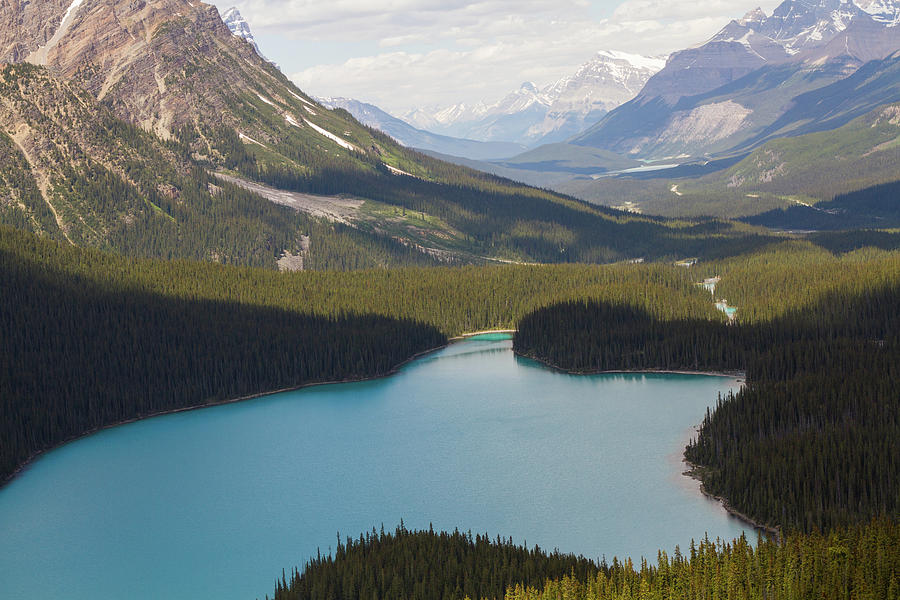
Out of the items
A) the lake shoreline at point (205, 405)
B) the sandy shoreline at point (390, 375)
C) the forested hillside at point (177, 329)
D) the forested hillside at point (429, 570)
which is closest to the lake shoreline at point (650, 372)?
the sandy shoreline at point (390, 375)

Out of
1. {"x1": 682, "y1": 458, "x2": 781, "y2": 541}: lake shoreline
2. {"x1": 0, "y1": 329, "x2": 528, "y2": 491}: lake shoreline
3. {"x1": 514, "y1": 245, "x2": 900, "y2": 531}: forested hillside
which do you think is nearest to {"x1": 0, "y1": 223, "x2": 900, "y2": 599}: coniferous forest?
{"x1": 514, "y1": 245, "x2": 900, "y2": 531}: forested hillside

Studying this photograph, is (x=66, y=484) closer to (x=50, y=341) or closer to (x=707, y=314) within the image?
(x=50, y=341)

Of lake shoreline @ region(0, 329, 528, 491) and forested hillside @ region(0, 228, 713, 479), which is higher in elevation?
forested hillside @ region(0, 228, 713, 479)

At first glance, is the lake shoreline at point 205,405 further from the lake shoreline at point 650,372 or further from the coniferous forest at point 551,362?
the lake shoreline at point 650,372

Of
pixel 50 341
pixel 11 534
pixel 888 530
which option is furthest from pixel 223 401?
pixel 888 530

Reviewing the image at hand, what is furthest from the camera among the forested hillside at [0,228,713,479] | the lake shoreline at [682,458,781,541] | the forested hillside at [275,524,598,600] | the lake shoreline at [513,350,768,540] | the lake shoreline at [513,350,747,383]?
the lake shoreline at [513,350,747,383]

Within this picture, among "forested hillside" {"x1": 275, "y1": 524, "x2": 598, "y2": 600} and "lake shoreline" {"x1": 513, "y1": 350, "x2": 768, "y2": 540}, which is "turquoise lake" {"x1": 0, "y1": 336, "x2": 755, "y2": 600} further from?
"forested hillside" {"x1": 275, "y1": 524, "x2": 598, "y2": 600}

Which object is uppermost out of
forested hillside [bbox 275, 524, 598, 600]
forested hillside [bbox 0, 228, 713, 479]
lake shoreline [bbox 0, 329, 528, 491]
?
forested hillside [bbox 0, 228, 713, 479]

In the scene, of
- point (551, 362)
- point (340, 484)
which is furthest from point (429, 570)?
point (551, 362)

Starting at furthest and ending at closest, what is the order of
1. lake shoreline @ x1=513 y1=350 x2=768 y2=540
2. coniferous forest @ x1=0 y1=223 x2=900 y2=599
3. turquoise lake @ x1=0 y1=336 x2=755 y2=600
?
lake shoreline @ x1=513 y1=350 x2=768 y2=540
turquoise lake @ x1=0 y1=336 x2=755 y2=600
coniferous forest @ x1=0 y1=223 x2=900 y2=599
